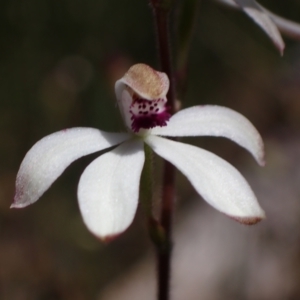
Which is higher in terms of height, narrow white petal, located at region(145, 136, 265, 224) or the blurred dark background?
narrow white petal, located at region(145, 136, 265, 224)

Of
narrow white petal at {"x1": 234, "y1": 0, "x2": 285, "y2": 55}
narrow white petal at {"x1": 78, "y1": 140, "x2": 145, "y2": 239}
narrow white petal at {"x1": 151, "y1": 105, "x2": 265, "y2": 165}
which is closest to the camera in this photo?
narrow white petal at {"x1": 78, "y1": 140, "x2": 145, "y2": 239}

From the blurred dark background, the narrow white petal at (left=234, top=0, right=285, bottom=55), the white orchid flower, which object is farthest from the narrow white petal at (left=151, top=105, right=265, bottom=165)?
the blurred dark background

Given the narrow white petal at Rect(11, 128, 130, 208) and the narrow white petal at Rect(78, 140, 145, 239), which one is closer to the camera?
the narrow white petal at Rect(78, 140, 145, 239)

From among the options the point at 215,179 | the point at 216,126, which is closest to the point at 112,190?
the point at 215,179

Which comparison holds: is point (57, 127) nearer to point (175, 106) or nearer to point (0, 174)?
point (0, 174)

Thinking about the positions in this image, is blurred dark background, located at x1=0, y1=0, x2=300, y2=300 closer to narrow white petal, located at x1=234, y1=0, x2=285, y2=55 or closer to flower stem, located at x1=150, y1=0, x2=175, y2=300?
narrow white petal, located at x1=234, y1=0, x2=285, y2=55

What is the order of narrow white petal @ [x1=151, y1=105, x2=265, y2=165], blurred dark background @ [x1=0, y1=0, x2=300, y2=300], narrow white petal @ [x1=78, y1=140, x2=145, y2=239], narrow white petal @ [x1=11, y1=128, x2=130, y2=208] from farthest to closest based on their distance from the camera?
blurred dark background @ [x1=0, y1=0, x2=300, y2=300]
narrow white petal @ [x1=151, y1=105, x2=265, y2=165]
narrow white petal @ [x1=11, y1=128, x2=130, y2=208]
narrow white petal @ [x1=78, y1=140, x2=145, y2=239]

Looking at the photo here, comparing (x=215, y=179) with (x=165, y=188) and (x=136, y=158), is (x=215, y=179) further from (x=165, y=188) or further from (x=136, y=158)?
(x=165, y=188)
